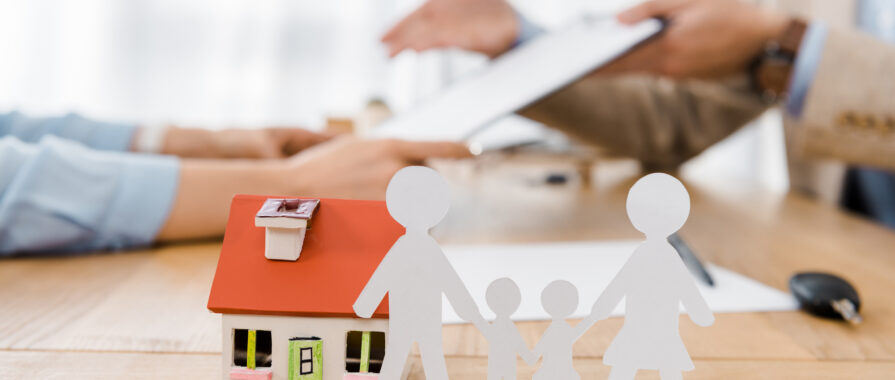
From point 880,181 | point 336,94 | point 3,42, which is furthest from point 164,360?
point 3,42

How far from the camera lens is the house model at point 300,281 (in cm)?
24

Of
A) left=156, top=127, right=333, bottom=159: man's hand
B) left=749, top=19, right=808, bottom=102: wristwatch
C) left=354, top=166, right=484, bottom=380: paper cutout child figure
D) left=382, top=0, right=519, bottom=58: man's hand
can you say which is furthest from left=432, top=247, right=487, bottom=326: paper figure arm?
left=749, top=19, right=808, bottom=102: wristwatch

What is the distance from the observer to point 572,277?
0.47 metres

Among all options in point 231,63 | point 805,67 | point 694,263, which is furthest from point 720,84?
point 231,63

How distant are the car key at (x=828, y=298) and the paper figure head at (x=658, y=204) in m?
0.24

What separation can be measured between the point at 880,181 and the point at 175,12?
1896 mm

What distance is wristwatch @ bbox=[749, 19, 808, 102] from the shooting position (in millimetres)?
858

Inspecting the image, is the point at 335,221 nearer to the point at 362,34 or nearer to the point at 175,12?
the point at 362,34

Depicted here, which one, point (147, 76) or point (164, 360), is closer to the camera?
point (164, 360)

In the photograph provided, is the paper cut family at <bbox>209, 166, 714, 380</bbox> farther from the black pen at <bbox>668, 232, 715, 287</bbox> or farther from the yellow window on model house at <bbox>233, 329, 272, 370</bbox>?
the black pen at <bbox>668, 232, 715, 287</bbox>

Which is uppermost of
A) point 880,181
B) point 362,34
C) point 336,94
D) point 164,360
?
point 362,34

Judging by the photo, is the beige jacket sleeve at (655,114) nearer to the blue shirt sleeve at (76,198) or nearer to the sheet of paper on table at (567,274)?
the sheet of paper on table at (567,274)

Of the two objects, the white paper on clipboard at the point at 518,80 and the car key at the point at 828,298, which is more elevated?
the white paper on clipboard at the point at 518,80

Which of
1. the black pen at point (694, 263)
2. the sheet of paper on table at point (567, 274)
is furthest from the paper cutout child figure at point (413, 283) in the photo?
the black pen at point (694, 263)
